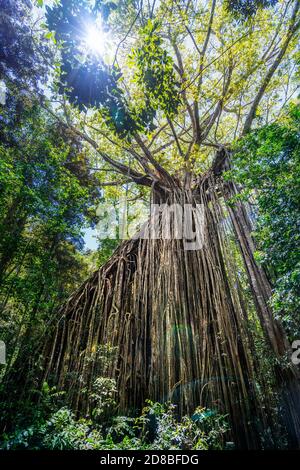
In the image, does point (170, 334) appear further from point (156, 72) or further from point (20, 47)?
point (20, 47)

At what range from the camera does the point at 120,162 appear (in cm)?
564

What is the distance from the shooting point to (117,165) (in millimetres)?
5121

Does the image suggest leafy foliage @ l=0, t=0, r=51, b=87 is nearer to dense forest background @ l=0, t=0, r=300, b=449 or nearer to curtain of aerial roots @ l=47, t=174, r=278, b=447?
dense forest background @ l=0, t=0, r=300, b=449

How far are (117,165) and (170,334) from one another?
3.60 m

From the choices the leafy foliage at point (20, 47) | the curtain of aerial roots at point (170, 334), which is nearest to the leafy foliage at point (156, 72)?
the curtain of aerial roots at point (170, 334)

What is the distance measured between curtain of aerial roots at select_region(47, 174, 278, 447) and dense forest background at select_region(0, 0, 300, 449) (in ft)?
0.54

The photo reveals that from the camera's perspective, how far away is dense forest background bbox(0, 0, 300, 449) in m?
1.95

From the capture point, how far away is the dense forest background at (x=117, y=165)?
195 centimetres

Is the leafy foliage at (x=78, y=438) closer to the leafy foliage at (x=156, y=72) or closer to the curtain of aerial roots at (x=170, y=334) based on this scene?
the curtain of aerial roots at (x=170, y=334)

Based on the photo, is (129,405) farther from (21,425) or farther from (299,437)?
(299,437)

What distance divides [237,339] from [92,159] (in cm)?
479

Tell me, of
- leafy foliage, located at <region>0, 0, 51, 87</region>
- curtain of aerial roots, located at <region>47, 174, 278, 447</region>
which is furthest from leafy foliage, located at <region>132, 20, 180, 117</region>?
leafy foliage, located at <region>0, 0, 51, 87</region>

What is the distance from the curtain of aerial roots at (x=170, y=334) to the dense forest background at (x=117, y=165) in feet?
0.54
